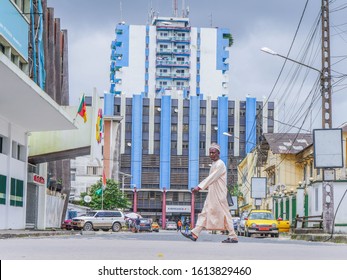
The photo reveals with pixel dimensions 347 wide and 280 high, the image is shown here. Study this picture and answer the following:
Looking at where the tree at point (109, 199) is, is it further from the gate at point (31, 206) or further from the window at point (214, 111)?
the gate at point (31, 206)

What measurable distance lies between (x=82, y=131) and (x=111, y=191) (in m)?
42.1

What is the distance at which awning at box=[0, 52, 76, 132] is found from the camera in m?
24.5

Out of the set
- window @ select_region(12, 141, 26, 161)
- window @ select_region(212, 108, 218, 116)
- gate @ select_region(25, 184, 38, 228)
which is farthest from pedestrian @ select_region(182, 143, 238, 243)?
window @ select_region(212, 108, 218, 116)

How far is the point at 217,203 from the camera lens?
14500 millimetres

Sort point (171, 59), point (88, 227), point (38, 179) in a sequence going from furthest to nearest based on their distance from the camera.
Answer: point (171, 59), point (88, 227), point (38, 179)

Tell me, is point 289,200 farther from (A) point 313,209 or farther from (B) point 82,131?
(B) point 82,131

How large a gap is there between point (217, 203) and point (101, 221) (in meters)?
42.6

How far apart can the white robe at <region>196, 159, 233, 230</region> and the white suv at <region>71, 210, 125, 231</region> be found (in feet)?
133

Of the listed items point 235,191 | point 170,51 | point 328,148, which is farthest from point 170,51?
point 328,148

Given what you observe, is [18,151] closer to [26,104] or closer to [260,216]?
[26,104]

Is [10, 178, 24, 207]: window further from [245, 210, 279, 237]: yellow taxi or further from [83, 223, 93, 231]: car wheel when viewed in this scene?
[83, 223, 93, 231]: car wheel

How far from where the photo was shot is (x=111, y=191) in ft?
A: 270

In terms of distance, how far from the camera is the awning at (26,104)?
2454 centimetres
